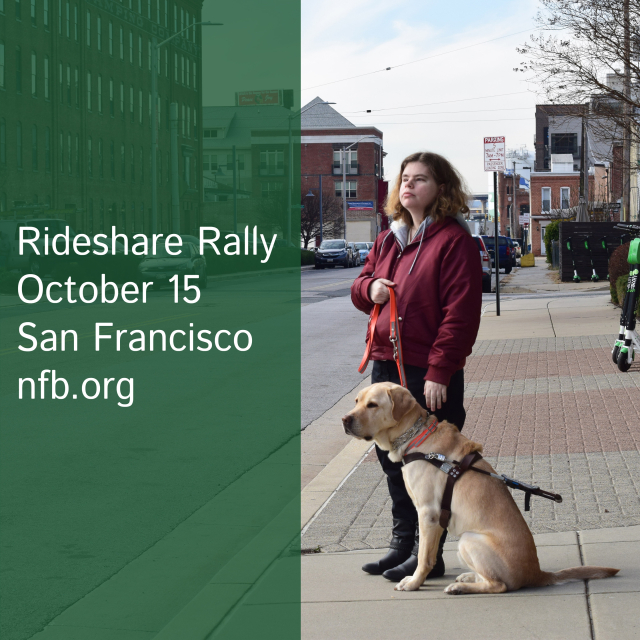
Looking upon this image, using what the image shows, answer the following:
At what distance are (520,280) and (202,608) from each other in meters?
34.1

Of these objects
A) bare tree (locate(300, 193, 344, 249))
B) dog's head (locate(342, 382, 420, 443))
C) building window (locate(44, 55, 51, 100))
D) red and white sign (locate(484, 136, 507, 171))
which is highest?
building window (locate(44, 55, 51, 100))

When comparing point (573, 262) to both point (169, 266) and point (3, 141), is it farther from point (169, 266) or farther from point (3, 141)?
point (3, 141)

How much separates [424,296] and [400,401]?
1.76 feet

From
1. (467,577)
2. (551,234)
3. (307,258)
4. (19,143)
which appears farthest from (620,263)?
(307,258)

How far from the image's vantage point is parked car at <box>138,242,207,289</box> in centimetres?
3375

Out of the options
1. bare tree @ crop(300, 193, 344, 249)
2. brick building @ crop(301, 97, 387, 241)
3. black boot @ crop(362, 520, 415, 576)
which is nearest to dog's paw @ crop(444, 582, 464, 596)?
black boot @ crop(362, 520, 415, 576)

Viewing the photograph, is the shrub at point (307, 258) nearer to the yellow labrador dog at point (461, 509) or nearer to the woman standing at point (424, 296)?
the woman standing at point (424, 296)

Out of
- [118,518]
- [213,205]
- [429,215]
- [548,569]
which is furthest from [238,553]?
[213,205]

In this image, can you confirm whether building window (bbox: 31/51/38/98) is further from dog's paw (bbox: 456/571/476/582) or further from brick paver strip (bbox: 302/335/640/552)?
dog's paw (bbox: 456/571/476/582)

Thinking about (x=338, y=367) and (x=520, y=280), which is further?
(x=520, y=280)

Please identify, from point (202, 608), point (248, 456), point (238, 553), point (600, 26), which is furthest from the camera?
point (600, 26)

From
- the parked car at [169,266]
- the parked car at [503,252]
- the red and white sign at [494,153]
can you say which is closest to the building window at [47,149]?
the parked car at [169,266]

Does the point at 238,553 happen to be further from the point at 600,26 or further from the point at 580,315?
the point at 580,315

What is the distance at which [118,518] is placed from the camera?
20.1 feet
